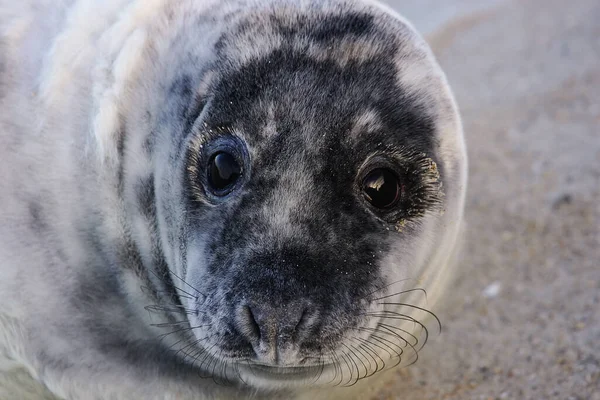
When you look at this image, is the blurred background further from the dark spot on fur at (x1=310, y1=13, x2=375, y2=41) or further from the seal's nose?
the dark spot on fur at (x1=310, y1=13, x2=375, y2=41)

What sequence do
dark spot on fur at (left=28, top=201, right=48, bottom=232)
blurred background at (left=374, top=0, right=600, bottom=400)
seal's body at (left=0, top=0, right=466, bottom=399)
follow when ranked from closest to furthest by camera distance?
seal's body at (left=0, top=0, right=466, bottom=399) < dark spot on fur at (left=28, top=201, right=48, bottom=232) < blurred background at (left=374, top=0, right=600, bottom=400)

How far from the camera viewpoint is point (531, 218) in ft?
12.0

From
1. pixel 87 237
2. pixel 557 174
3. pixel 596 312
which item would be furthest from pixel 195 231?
pixel 557 174

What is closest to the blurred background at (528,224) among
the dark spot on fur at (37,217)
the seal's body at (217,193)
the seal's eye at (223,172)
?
the seal's body at (217,193)

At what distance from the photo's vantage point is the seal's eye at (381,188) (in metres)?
1.81

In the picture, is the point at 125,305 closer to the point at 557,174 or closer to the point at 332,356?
the point at 332,356

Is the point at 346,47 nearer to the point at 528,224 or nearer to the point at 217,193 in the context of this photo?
the point at 217,193

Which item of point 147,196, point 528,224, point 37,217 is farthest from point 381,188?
point 528,224

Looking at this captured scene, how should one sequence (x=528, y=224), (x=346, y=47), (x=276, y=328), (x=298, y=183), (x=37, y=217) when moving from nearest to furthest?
(x=276, y=328) < (x=298, y=183) < (x=346, y=47) < (x=37, y=217) < (x=528, y=224)

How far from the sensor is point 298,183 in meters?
1.76

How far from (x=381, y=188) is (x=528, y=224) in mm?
1999

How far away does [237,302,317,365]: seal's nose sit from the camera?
164cm

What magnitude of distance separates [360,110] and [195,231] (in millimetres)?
484

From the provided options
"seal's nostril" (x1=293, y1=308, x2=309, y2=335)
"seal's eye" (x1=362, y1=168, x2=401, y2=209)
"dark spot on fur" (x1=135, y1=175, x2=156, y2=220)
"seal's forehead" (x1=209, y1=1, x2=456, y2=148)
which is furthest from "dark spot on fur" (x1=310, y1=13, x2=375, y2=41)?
"seal's nostril" (x1=293, y1=308, x2=309, y2=335)
